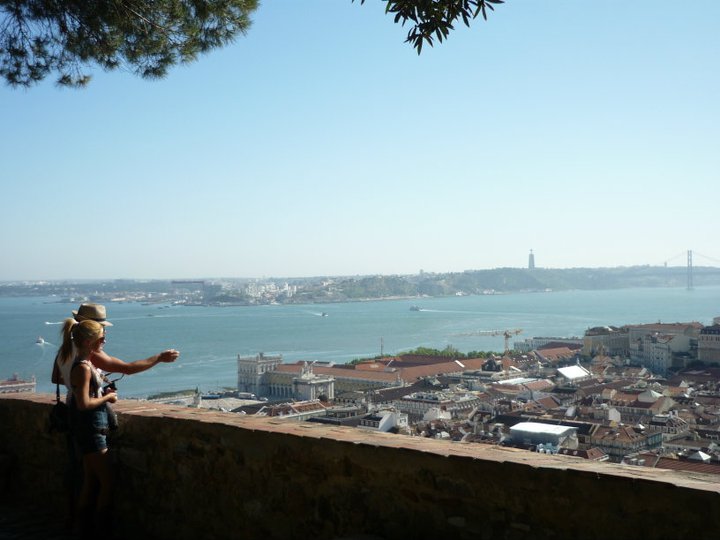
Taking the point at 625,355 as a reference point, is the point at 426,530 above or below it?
above

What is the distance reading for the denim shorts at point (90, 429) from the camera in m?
1.94

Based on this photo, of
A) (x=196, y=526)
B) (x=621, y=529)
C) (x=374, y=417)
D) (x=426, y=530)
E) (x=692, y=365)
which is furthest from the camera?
(x=692, y=365)

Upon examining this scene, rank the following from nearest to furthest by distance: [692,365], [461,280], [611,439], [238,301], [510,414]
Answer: [611,439] → [510,414] → [692,365] → [238,301] → [461,280]

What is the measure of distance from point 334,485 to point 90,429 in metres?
0.62

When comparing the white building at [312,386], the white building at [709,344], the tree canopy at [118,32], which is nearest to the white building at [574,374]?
the white building at [709,344]

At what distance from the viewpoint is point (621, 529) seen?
54.7 inches

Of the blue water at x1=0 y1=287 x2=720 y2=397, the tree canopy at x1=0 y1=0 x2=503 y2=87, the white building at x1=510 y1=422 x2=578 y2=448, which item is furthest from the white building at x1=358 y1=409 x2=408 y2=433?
the tree canopy at x1=0 y1=0 x2=503 y2=87

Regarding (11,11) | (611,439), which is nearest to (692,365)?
(611,439)

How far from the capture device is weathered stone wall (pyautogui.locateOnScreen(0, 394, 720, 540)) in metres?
1.40

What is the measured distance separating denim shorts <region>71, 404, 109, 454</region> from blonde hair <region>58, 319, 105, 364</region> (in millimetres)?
141

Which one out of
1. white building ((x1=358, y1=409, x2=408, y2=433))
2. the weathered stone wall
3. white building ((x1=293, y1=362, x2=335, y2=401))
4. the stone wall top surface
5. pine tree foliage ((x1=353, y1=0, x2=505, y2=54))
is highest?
pine tree foliage ((x1=353, y1=0, x2=505, y2=54))

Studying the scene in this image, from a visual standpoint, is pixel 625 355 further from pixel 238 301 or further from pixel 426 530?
pixel 238 301

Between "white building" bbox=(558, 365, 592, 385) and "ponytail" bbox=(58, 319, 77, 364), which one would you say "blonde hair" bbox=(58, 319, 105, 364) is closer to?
"ponytail" bbox=(58, 319, 77, 364)

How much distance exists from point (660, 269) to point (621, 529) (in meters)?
152
